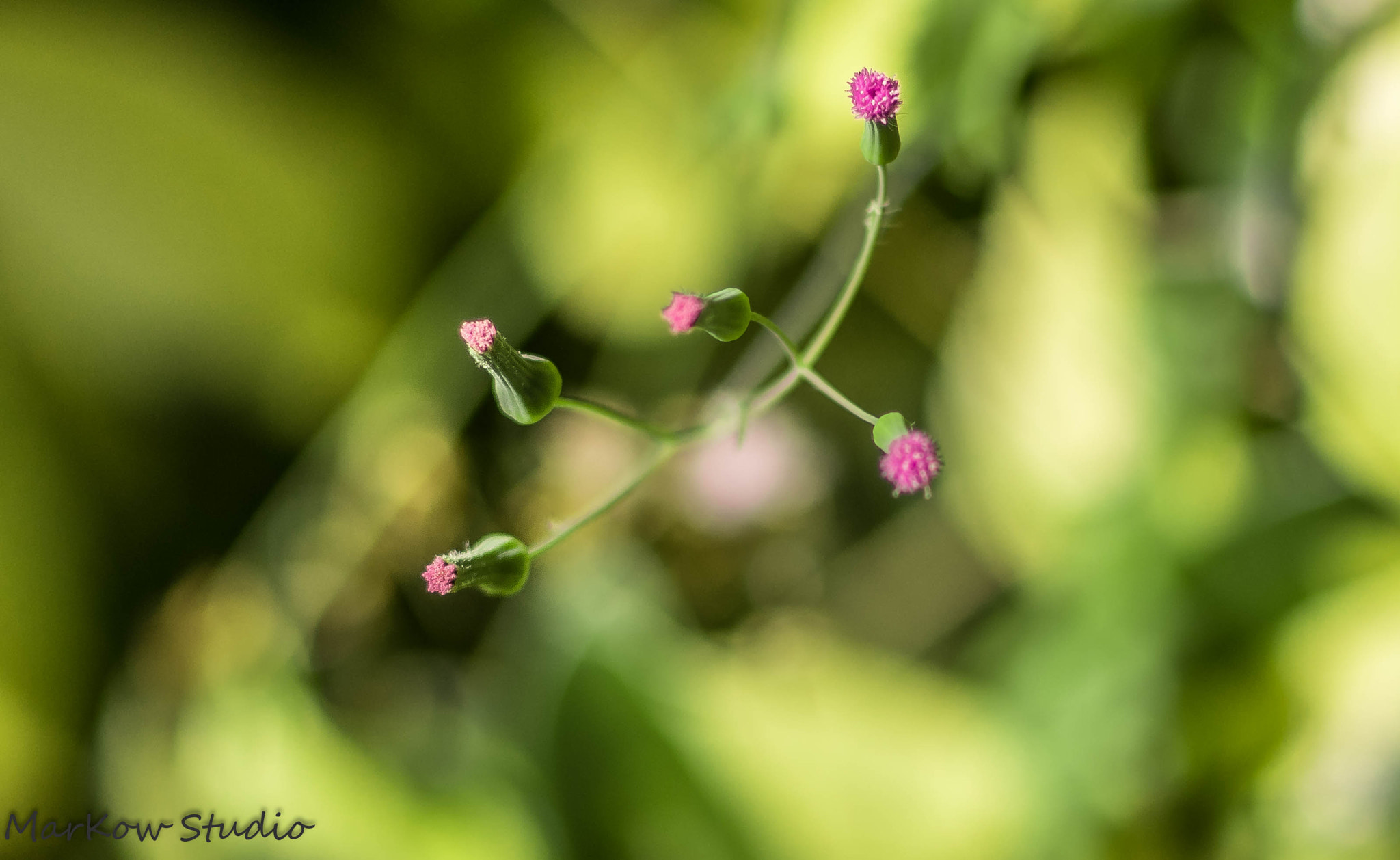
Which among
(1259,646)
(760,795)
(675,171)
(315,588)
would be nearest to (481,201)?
(675,171)

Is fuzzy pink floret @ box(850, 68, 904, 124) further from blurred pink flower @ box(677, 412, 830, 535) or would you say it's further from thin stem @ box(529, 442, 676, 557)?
blurred pink flower @ box(677, 412, 830, 535)

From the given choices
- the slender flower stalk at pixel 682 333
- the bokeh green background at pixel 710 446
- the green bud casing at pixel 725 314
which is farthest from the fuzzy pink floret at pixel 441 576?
the bokeh green background at pixel 710 446

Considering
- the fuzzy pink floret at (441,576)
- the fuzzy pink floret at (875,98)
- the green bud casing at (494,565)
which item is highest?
the fuzzy pink floret at (875,98)

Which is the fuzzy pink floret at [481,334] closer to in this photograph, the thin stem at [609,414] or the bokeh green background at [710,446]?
the thin stem at [609,414]

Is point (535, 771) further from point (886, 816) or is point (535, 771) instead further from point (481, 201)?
point (481, 201)

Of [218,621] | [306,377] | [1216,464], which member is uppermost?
[1216,464]

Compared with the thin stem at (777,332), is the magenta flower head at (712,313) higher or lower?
lower

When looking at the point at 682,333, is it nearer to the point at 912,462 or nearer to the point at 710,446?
the point at 912,462
